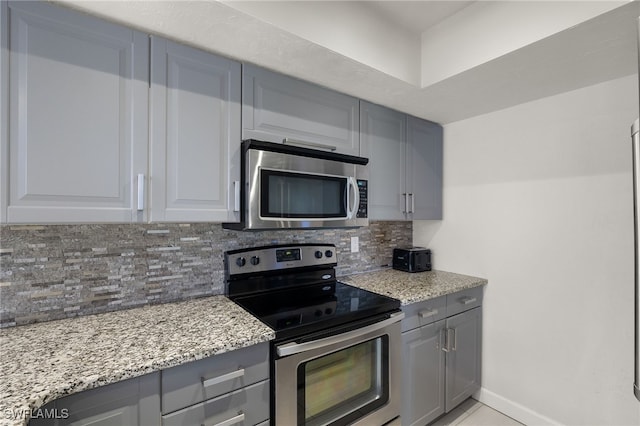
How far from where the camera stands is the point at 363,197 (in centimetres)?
188

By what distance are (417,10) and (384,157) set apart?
0.87 meters

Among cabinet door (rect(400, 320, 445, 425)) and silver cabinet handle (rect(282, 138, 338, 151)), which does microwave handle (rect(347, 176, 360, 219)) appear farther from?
cabinet door (rect(400, 320, 445, 425))

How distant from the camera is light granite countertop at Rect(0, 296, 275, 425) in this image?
0.84 meters

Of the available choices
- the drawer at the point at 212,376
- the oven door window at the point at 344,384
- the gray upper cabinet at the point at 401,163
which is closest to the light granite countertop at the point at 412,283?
the oven door window at the point at 344,384

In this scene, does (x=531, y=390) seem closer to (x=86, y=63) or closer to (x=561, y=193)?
(x=561, y=193)

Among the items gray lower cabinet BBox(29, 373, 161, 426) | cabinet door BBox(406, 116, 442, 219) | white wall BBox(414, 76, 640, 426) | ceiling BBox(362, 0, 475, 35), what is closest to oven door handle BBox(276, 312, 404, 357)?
gray lower cabinet BBox(29, 373, 161, 426)

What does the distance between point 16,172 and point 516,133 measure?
269cm

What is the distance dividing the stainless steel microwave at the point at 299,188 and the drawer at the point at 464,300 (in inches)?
32.8

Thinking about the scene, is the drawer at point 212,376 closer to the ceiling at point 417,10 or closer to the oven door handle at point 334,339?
the oven door handle at point 334,339

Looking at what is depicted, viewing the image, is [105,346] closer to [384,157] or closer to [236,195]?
[236,195]

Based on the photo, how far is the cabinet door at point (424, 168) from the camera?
230 cm

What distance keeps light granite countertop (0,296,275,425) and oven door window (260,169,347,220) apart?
550 mm

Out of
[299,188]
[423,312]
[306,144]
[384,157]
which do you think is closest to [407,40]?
[384,157]

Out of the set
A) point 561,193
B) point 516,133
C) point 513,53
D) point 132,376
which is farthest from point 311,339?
point 516,133
